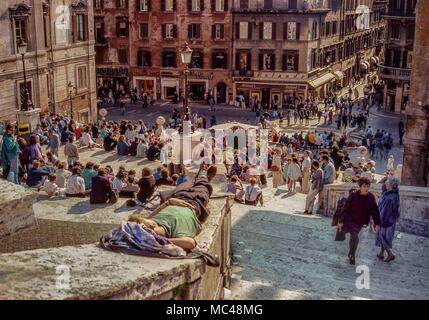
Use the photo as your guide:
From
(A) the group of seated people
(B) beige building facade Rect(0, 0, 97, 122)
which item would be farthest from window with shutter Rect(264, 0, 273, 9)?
(A) the group of seated people

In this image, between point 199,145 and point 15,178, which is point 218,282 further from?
point 199,145

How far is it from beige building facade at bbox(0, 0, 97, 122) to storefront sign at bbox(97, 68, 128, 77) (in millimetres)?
15175

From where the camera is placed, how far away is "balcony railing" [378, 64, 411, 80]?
52.5m

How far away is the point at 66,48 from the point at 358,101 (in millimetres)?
30505

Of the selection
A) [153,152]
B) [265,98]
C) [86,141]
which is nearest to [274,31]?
[265,98]

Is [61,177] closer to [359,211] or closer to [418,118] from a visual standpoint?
[359,211]

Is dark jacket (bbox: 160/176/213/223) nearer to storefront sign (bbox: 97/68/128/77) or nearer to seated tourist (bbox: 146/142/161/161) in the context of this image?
seated tourist (bbox: 146/142/161/161)

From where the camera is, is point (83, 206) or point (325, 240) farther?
point (325, 240)

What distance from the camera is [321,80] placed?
57.8 metres

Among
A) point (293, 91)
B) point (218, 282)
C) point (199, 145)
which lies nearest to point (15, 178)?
point (199, 145)

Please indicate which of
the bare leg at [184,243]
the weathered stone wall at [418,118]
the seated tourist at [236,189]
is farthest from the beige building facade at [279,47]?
the bare leg at [184,243]

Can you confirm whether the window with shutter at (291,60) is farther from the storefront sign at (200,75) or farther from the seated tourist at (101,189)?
the seated tourist at (101,189)

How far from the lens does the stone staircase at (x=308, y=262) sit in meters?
9.91

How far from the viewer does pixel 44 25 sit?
3759 centimetres
